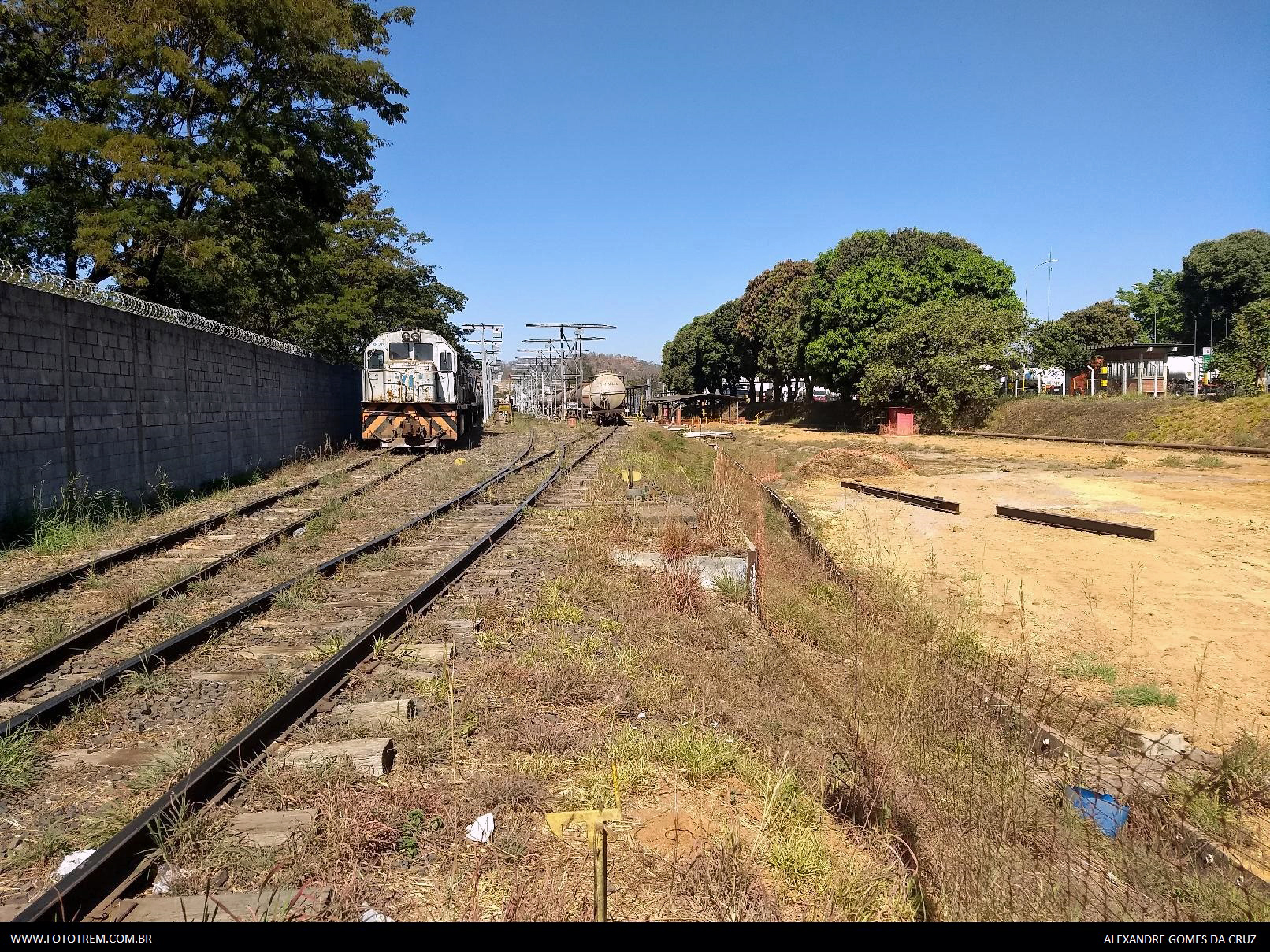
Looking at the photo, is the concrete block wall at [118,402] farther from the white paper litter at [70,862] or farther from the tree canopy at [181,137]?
the white paper litter at [70,862]

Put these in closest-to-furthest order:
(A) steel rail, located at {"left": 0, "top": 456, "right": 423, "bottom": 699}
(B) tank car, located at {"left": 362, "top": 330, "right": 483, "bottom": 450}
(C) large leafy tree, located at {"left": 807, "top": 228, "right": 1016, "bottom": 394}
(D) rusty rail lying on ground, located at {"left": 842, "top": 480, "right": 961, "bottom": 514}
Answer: (A) steel rail, located at {"left": 0, "top": 456, "right": 423, "bottom": 699}, (D) rusty rail lying on ground, located at {"left": 842, "top": 480, "right": 961, "bottom": 514}, (B) tank car, located at {"left": 362, "top": 330, "right": 483, "bottom": 450}, (C) large leafy tree, located at {"left": 807, "top": 228, "right": 1016, "bottom": 394}

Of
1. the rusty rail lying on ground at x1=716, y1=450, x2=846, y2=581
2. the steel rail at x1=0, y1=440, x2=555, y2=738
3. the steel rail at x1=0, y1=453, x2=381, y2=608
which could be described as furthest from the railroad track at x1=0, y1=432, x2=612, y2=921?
the rusty rail lying on ground at x1=716, y1=450, x2=846, y2=581

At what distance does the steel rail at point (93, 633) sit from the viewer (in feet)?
15.7

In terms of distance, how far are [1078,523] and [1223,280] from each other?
5901 cm

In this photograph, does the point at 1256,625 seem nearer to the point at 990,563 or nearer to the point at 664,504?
the point at 990,563

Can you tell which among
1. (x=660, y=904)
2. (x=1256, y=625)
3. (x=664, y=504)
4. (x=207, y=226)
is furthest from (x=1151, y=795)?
(x=207, y=226)

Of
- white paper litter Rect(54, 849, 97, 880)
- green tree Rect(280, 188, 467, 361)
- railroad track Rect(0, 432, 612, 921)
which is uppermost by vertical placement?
green tree Rect(280, 188, 467, 361)

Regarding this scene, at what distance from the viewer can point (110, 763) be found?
3811 millimetres

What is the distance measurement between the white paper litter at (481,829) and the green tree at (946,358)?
34715 mm

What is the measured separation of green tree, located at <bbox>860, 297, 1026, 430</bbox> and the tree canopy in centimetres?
2507

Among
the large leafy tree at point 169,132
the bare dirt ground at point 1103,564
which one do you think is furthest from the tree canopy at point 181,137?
the bare dirt ground at point 1103,564

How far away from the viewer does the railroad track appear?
2869mm

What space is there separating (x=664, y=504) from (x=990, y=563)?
4471mm

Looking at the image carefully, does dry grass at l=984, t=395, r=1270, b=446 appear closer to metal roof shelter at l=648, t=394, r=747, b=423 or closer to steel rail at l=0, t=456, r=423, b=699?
steel rail at l=0, t=456, r=423, b=699
